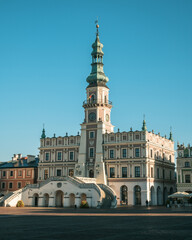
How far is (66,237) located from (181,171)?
61.4m

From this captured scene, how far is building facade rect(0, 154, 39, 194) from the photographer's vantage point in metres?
89.7

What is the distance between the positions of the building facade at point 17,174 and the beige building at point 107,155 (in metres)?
4.27

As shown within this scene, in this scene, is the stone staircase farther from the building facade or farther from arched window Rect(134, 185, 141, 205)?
the building facade

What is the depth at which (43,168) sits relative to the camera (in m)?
86.6

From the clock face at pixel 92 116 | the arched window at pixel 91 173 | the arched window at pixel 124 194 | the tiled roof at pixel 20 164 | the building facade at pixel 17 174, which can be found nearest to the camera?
the arched window at pixel 124 194

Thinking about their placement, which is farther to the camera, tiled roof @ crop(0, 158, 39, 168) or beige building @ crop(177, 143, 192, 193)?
tiled roof @ crop(0, 158, 39, 168)

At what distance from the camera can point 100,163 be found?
78.8m

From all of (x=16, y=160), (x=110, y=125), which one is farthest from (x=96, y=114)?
(x=16, y=160)

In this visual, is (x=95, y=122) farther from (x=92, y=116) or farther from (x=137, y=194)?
(x=137, y=194)

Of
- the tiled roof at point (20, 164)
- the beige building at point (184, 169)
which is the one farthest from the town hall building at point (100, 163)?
the tiled roof at point (20, 164)

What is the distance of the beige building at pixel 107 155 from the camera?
7612cm

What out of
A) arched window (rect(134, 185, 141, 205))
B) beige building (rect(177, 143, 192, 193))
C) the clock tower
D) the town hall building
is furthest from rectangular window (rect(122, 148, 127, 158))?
beige building (rect(177, 143, 192, 193))

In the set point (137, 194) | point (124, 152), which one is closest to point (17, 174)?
point (124, 152)

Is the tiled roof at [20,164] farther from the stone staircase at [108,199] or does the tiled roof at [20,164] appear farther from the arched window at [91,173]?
the stone staircase at [108,199]
